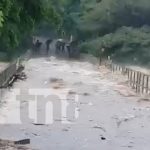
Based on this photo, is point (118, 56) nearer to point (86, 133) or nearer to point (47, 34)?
point (47, 34)

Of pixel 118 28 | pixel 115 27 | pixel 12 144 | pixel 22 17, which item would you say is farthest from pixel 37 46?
pixel 12 144

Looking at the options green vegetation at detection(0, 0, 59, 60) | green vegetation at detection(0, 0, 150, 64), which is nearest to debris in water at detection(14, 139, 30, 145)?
green vegetation at detection(0, 0, 59, 60)

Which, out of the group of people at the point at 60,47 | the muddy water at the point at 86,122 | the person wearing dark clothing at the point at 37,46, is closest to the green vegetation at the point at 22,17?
the muddy water at the point at 86,122

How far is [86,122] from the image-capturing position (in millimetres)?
18891

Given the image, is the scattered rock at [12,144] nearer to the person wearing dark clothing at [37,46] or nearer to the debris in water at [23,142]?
the debris in water at [23,142]

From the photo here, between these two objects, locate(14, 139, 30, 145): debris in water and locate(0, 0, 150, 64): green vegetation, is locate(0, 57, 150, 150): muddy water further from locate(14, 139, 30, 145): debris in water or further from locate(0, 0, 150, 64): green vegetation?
locate(0, 0, 150, 64): green vegetation

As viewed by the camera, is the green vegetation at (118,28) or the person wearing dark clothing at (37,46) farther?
the person wearing dark clothing at (37,46)

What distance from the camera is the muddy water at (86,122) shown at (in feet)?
50.8

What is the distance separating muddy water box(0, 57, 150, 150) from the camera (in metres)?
15.5

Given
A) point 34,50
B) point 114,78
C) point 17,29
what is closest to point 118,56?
point 34,50

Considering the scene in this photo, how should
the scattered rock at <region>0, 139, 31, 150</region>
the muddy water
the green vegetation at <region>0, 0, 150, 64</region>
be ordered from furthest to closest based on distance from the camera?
1. the green vegetation at <region>0, 0, 150, 64</region>
2. the muddy water
3. the scattered rock at <region>0, 139, 31, 150</region>

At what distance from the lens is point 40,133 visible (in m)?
16.5

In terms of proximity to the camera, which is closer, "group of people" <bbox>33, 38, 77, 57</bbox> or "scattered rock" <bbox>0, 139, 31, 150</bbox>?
"scattered rock" <bbox>0, 139, 31, 150</bbox>

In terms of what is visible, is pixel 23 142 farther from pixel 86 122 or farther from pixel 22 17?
pixel 22 17
